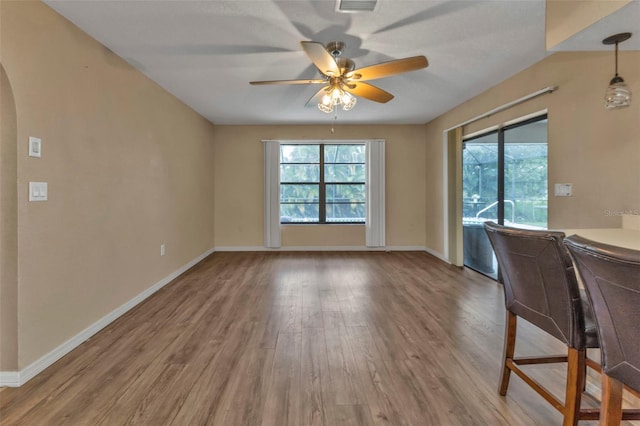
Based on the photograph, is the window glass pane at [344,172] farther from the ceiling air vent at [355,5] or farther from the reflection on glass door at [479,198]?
the ceiling air vent at [355,5]

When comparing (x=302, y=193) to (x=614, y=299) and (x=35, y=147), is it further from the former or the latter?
(x=614, y=299)

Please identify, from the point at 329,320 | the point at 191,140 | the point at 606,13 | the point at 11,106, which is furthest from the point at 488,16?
the point at 191,140

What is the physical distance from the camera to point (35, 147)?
1920 millimetres

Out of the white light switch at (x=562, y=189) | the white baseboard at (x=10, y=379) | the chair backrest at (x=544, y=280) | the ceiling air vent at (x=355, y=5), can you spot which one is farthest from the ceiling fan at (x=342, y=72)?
the white baseboard at (x=10, y=379)

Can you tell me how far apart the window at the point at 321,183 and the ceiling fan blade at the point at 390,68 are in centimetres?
→ 337

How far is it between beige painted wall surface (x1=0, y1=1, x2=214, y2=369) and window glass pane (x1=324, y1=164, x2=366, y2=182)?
3000 millimetres

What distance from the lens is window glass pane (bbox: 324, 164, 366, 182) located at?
19.6ft

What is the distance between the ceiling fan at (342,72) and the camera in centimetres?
225

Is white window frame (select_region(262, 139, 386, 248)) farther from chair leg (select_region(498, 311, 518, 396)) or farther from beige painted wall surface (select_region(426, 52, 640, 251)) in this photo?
chair leg (select_region(498, 311, 518, 396))

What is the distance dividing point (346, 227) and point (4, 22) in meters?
5.00

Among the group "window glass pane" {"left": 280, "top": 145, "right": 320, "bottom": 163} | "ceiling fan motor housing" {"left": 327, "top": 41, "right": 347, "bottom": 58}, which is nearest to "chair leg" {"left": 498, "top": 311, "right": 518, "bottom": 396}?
"ceiling fan motor housing" {"left": 327, "top": 41, "right": 347, "bottom": 58}

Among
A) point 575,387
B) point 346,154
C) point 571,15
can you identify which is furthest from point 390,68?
point 346,154

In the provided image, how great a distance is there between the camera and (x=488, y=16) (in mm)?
2234

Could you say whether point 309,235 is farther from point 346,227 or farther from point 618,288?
point 618,288
